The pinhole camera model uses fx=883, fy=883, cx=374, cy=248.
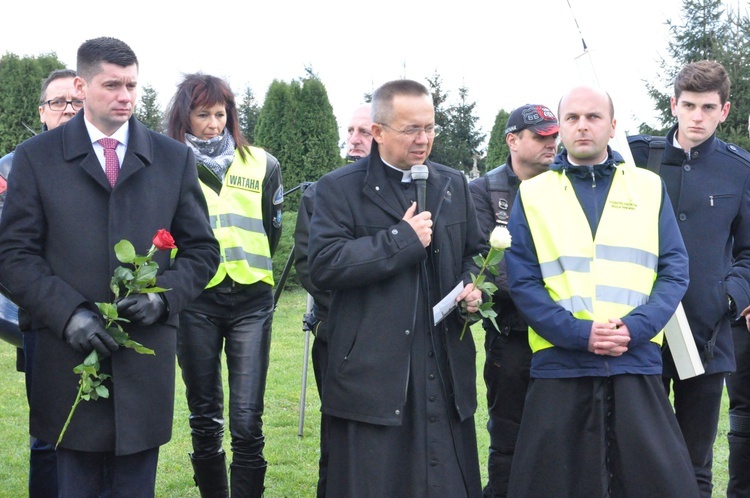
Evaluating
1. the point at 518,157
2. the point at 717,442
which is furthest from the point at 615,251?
the point at 717,442

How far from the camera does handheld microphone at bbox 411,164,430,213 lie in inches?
159

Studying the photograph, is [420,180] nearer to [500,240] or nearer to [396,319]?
[500,240]

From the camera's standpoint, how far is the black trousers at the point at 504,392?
4934mm

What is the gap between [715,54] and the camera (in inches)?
693

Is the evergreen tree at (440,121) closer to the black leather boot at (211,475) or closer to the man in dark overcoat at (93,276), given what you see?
the black leather boot at (211,475)

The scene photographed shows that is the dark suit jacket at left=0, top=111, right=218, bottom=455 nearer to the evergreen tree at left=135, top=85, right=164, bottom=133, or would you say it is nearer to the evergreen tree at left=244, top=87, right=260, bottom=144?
the evergreen tree at left=244, top=87, right=260, bottom=144

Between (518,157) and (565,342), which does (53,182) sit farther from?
(518,157)

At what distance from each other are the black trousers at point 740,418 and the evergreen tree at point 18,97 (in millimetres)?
12792

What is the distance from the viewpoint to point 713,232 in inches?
187

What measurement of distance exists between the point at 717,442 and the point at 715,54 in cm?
1209

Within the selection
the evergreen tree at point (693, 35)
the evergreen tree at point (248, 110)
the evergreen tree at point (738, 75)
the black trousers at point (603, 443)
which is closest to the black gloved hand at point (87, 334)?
the black trousers at point (603, 443)

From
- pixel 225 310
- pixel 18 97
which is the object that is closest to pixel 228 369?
pixel 225 310

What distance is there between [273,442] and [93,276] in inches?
148

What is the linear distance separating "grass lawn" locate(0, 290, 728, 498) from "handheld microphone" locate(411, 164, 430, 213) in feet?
5.62
